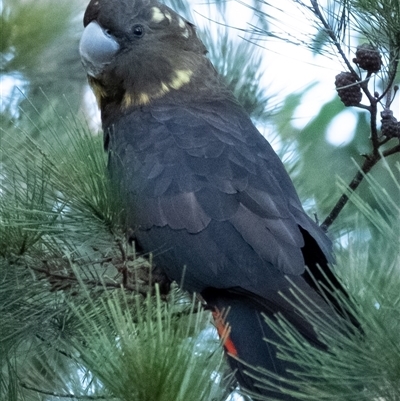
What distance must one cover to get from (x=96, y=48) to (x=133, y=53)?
114 millimetres

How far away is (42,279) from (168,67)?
3.04 ft

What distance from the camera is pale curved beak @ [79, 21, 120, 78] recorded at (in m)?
2.18

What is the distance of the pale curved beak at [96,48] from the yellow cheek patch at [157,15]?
14cm

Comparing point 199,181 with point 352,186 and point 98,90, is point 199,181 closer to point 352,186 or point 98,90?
point 352,186

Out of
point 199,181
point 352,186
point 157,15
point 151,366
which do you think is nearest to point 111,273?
point 199,181

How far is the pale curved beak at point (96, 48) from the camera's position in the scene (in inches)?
85.9

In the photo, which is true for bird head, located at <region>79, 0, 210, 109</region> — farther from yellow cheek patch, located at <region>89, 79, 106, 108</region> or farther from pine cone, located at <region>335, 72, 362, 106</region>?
pine cone, located at <region>335, 72, 362, 106</region>

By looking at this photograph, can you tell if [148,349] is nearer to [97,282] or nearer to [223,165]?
[97,282]

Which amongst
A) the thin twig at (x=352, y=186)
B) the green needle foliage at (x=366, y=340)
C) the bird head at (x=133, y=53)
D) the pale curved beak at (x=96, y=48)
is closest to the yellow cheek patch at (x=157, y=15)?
the bird head at (x=133, y=53)

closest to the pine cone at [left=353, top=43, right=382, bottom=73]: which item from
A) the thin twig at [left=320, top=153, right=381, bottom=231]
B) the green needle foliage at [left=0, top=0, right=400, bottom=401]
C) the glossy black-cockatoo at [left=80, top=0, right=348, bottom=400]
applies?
the green needle foliage at [left=0, top=0, right=400, bottom=401]

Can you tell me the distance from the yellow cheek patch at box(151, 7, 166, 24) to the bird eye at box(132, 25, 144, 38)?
50 mm

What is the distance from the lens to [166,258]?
1.81m

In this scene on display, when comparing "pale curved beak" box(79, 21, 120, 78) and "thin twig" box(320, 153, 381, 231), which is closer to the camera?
"thin twig" box(320, 153, 381, 231)

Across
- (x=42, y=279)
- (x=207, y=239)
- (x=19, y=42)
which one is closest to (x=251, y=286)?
(x=207, y=239)
